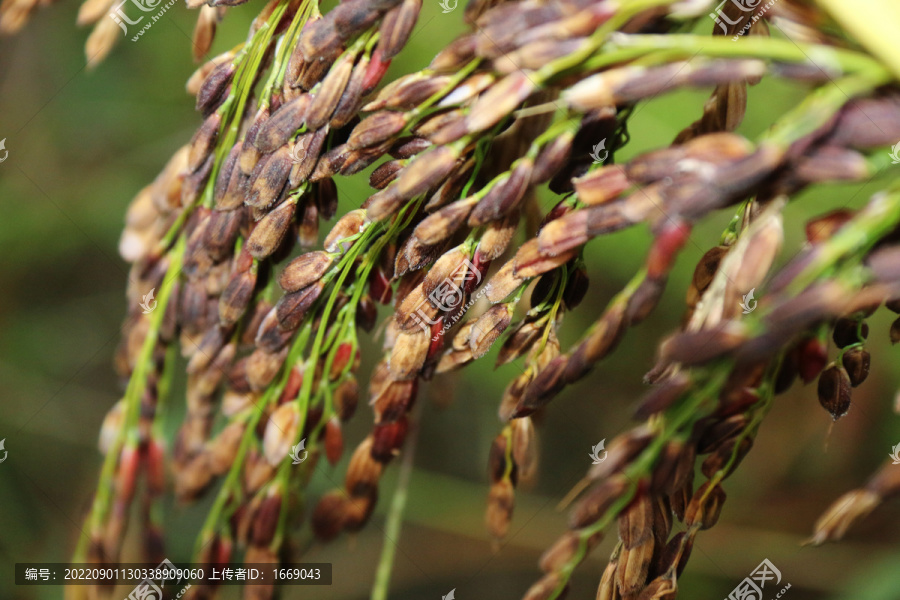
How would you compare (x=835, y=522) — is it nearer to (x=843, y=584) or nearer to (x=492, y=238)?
(x=492, y=238)

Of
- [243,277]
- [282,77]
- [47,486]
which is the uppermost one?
[282,77]

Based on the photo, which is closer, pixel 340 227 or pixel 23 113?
pixel 340 227

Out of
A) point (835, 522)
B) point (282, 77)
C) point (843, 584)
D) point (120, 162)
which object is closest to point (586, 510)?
point (835, 522)

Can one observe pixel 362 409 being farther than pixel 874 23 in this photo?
Yes

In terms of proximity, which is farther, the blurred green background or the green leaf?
the blurred green background

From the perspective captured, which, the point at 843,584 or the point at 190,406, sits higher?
the point at 190,406

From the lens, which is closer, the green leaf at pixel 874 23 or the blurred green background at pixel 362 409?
the green leaf at pixel 874 23

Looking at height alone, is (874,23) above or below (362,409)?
above

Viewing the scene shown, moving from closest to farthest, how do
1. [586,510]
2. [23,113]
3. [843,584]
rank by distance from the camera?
1. [586,510]
2. [843,584]
3. [23,113]
